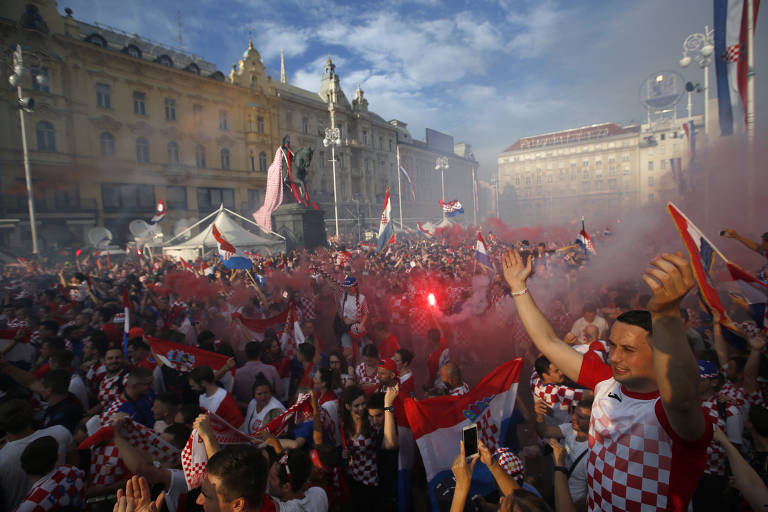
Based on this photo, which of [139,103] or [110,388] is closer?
[110,388]

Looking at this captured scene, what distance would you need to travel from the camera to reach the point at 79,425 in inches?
135

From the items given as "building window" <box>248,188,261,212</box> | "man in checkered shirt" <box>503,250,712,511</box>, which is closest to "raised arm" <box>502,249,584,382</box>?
"man in checkered shirt" <box>503,250,712,511</box>

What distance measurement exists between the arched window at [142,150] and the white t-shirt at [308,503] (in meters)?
36.5

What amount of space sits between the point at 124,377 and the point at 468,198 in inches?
3219

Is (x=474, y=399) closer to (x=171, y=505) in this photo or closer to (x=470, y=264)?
(x=171, y=505)

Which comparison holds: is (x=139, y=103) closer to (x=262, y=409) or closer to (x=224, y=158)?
(x=224, y=158)

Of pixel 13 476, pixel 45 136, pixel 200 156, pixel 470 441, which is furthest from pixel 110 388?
pixel 200 156

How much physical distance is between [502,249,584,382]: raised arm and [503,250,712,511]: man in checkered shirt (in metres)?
0.19

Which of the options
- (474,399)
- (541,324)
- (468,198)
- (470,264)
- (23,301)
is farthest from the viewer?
(468,198)

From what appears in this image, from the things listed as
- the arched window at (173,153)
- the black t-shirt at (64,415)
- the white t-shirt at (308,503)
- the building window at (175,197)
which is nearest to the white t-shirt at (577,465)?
the white t-shirt at (308,503)

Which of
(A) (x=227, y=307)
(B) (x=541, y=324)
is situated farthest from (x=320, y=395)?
(A) (x=227, y=307)

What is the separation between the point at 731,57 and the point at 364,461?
13.3m

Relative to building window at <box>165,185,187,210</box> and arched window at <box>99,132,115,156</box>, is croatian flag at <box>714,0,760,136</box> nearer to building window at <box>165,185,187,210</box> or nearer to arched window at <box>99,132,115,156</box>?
building window at <box>165,185,187,210</box>

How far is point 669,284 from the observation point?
4.50ft
